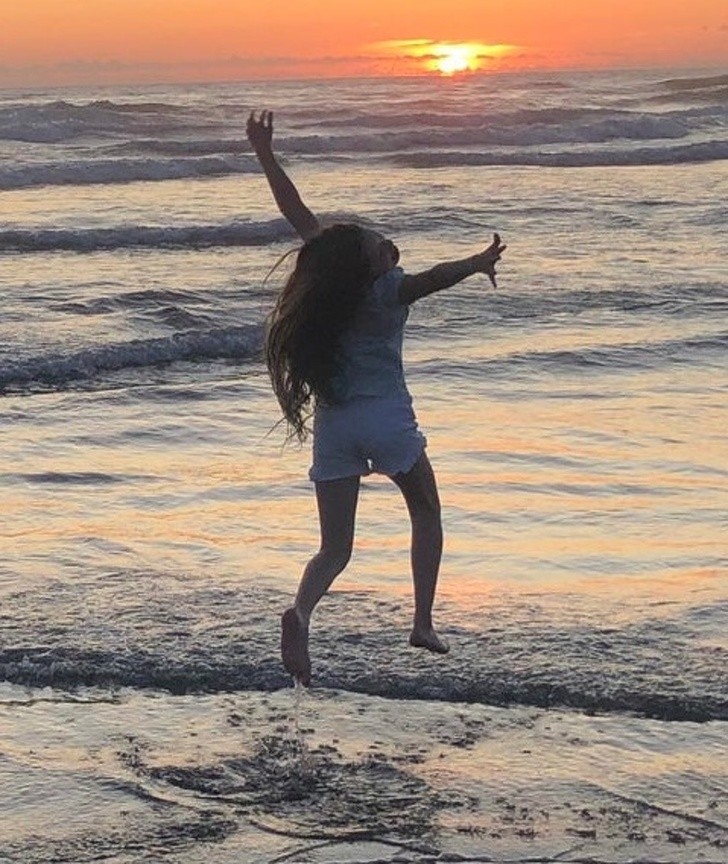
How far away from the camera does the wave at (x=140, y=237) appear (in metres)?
19.9

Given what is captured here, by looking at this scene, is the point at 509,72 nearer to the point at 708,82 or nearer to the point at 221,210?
the point at 708,82

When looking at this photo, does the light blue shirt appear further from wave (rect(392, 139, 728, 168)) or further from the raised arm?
wave (rect(392, 139, 728, 168))

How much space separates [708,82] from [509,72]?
16276 millimetres

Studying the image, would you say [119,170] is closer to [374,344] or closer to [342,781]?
[374,344]

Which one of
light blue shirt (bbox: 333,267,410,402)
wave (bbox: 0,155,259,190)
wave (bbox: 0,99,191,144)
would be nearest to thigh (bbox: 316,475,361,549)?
light blue shirt (bbox: 333,267,410,402)

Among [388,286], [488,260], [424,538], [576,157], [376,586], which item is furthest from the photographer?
[576,157]

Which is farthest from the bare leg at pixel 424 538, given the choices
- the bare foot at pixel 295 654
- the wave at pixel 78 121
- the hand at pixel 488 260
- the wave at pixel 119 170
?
the wave at pixel 78 121

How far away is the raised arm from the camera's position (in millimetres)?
5344

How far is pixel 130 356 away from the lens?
12586mm

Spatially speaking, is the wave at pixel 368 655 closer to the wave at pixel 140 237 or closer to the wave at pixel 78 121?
the wave at pixel 140 237

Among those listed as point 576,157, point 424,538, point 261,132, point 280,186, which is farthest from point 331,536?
point 576,157

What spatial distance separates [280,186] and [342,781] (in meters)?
1.99

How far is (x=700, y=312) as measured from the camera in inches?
547

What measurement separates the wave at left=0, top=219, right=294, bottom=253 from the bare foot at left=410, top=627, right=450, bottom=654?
574 inches
